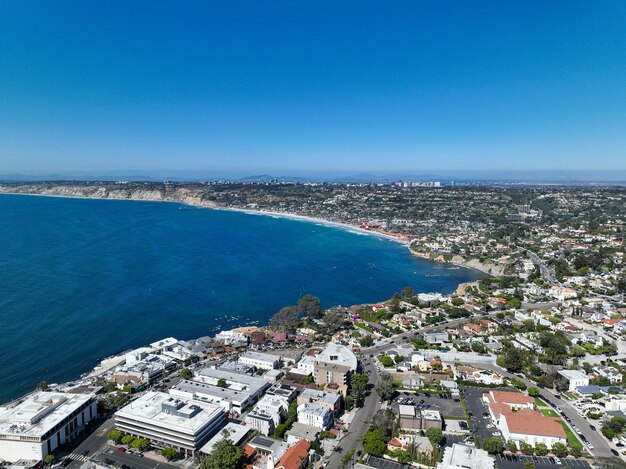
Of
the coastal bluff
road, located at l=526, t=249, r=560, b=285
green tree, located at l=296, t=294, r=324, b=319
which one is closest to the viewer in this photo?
green tree, located at l=296, t=294, r=324, b=319

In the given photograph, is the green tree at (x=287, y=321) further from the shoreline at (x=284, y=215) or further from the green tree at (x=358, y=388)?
the shoreline at (x=284, y=215)

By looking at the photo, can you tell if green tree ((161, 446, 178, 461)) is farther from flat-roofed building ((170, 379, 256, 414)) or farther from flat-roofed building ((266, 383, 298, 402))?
flat-roofed building ((266, 383, 298, 402))

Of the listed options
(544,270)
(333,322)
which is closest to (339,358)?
(333,322)

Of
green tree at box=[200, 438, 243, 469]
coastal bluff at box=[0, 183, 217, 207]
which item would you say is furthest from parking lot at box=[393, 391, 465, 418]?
coastal bluff at box=[0, 183, 217, 207]

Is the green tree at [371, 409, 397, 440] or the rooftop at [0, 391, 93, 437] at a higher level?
the rooftop at [0, 391, 93, 437]

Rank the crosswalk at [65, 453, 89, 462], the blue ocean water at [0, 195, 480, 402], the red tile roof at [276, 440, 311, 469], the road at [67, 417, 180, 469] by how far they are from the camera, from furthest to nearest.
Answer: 1. the blue ocean water at [0, 195, 480, 402]
2. the crosswalk at [65, 453, 89, 462]
3. the road at [67, 417, 180, 469]
4. the red tile roof at [276, 440, 311, 469]

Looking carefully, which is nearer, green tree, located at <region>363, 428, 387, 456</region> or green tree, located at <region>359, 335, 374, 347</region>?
green tree, located at <region>363, 428, 387, 456</region>

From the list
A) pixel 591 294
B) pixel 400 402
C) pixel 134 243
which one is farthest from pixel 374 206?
pixel 400 402
